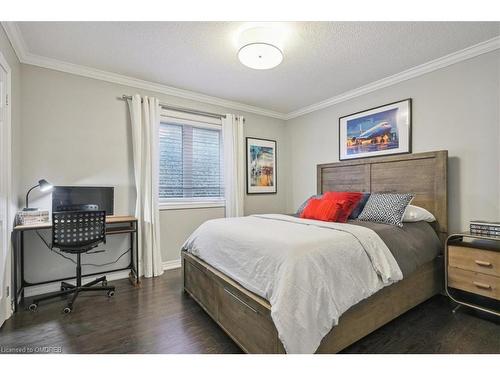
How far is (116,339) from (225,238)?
1061mm

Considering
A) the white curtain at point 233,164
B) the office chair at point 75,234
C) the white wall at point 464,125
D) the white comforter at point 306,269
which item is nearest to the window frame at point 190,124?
the white curtain at point 233,164

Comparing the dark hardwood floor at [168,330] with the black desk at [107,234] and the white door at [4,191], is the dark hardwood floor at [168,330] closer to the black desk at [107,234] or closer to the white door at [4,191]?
the white door at [4,191]

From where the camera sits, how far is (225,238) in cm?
206

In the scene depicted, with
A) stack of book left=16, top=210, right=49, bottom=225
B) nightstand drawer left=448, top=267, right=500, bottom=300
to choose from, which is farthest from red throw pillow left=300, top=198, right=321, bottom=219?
stack of book left=16, top=210, right=49, bottom=225

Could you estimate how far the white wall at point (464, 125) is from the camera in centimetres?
237

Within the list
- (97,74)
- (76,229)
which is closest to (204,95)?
(97,74)

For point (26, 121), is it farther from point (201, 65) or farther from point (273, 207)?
point (273, 207)

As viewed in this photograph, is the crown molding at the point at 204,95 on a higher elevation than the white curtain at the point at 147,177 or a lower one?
higher

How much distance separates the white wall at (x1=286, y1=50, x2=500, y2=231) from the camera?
2365 millimetres

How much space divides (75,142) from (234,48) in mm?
2085

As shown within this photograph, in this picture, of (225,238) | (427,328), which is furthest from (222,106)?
(427,328)

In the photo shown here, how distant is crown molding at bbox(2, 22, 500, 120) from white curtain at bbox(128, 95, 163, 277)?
271 millimetres

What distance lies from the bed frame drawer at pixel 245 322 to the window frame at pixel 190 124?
1927mm

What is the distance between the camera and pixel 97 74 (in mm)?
2918
